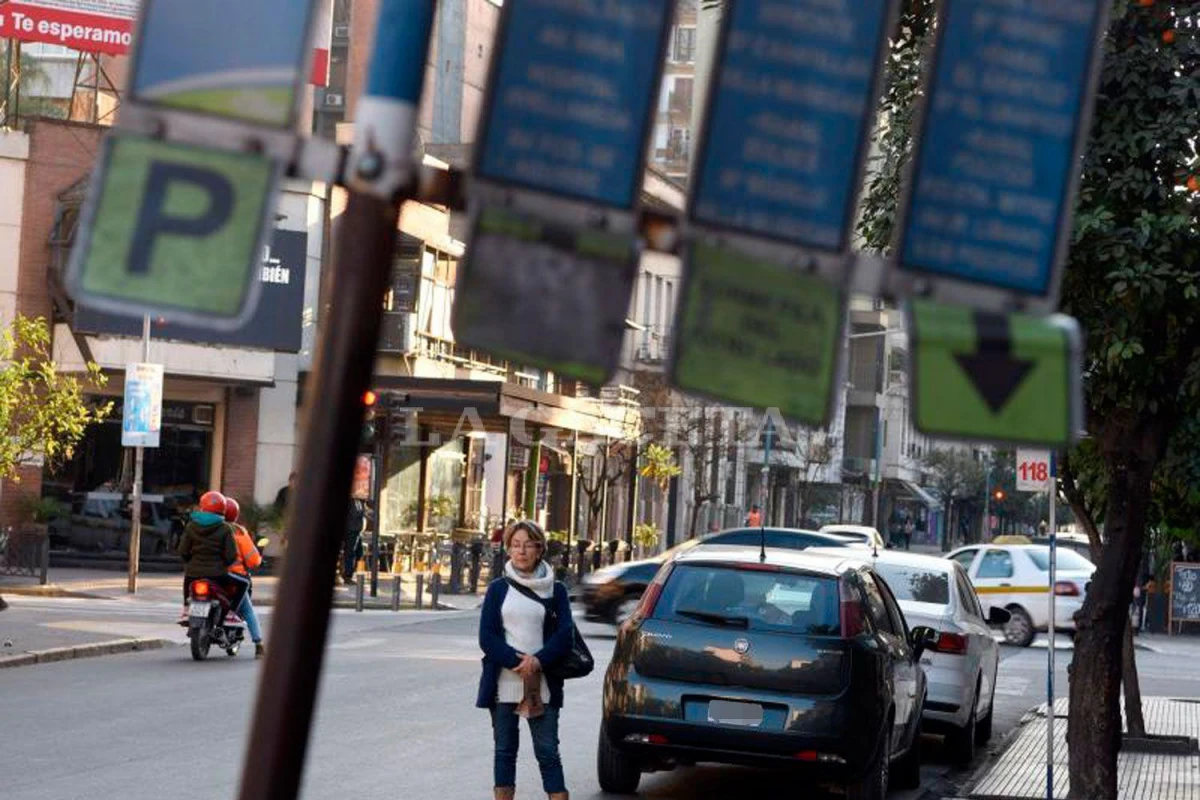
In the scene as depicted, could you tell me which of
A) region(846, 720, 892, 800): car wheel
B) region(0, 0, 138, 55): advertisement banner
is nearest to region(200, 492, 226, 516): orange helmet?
region(846, 720, 892, 800): car wheel

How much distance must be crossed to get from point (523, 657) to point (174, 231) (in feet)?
26.8

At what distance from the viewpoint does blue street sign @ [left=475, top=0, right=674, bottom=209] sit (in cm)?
430

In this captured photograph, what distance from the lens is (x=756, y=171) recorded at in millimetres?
4551

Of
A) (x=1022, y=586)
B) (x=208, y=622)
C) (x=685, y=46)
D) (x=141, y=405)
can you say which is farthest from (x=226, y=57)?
(x=685, y=46)

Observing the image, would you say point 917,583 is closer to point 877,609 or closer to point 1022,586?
point 877,609

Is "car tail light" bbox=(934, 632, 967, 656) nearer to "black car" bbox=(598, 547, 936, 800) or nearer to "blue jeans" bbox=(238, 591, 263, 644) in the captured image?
"black car" bbox=(598, 547, 936, 800)

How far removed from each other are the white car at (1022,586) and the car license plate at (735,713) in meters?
22.7

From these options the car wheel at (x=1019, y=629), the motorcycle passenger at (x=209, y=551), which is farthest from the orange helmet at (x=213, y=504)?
the car wheel at (x=1019, y=629)

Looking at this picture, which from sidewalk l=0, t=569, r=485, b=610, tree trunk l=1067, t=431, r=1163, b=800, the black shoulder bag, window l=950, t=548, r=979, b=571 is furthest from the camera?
window l=950, t=548, r=979, b=571

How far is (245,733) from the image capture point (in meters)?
13.2

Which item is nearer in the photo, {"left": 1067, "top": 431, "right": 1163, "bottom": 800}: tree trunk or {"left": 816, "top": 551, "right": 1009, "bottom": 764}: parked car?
{"left": 1067, "top": 431, "right": 1163, "bottom": 800}: tree trunk

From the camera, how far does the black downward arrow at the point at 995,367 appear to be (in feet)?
14.7

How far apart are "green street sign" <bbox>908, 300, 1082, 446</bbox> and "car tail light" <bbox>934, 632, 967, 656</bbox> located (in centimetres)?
1387

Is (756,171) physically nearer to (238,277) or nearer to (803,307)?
(803,307)
